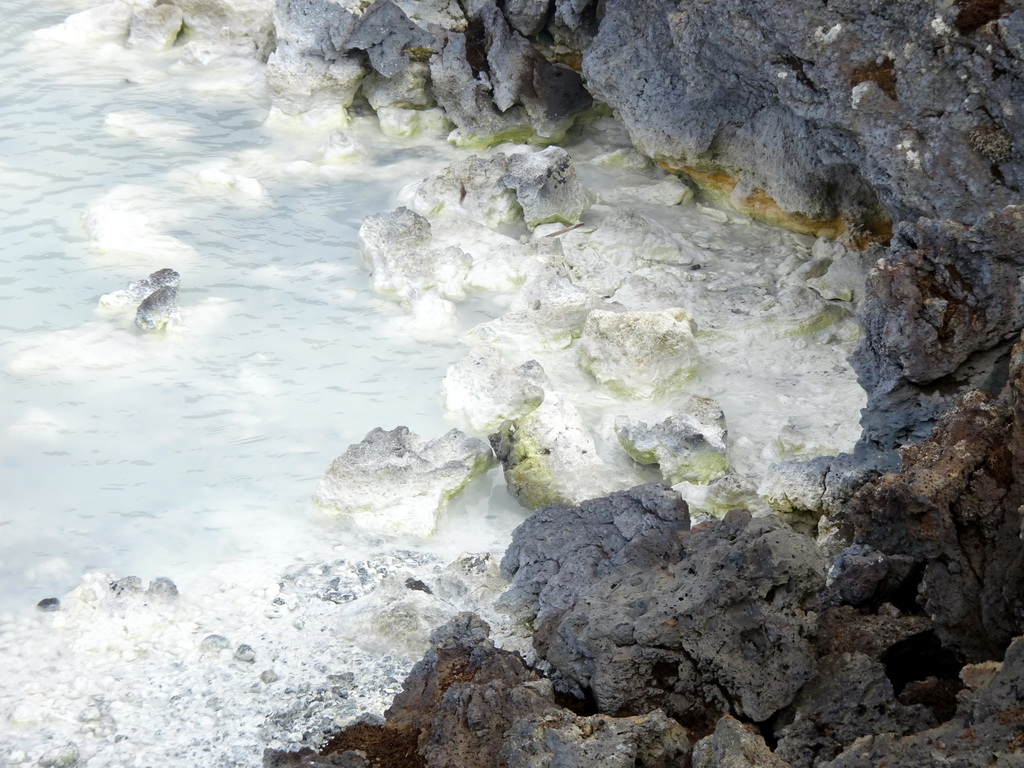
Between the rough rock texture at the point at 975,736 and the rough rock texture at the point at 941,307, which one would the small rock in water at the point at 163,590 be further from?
the rough rock texture at the point at 941,307

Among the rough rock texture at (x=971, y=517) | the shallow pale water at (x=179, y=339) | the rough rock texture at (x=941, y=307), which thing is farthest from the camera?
the shallow pale water at (x=179, y=339)

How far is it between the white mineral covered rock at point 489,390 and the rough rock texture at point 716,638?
2.02 metres

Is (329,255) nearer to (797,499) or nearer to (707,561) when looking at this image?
(797,499)

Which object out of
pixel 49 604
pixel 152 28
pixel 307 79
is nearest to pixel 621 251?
pixel 307 79

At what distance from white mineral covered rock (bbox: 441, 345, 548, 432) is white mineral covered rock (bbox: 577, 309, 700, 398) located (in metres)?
0.37

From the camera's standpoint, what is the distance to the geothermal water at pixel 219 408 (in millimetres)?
3883

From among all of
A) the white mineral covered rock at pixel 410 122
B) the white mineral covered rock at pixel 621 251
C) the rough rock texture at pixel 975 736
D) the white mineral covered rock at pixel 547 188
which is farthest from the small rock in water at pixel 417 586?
the white mineral covered rock at pixel 410 122

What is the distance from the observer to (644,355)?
5.55 metres

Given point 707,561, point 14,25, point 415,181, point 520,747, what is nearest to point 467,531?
point 707,561

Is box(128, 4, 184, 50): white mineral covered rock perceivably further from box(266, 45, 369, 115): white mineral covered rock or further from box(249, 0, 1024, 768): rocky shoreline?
box(249, 0, 1024, 768): rocky shoreline

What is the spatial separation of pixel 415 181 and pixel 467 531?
128 inches

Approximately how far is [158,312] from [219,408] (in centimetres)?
82

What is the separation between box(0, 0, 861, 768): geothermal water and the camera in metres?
3.88

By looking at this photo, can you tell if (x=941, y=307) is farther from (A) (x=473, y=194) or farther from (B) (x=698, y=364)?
(A) (x=473, y=194)
